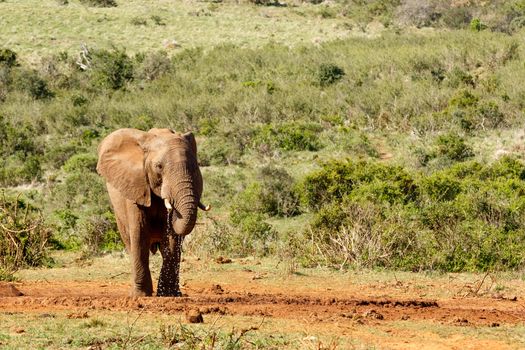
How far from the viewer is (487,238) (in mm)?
13898

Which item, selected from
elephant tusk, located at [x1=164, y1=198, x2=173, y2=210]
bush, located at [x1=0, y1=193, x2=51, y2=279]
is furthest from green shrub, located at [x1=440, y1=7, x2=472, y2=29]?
elephant tusk, located at [x1=164, y1=198, x2=173, y2=210]

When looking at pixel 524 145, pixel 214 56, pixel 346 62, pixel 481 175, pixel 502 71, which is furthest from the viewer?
pixel 214 56

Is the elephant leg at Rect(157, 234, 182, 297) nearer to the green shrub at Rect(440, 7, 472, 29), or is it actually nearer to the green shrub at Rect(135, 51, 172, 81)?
the green shrub at Rect(135, 51, 172, 81)

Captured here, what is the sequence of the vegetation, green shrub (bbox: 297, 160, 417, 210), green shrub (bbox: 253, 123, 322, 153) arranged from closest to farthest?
the vegetation → green shrub (bbox: 297, 160, 417, 210) → green shrub (bbox: 253, 123, 322, 153)

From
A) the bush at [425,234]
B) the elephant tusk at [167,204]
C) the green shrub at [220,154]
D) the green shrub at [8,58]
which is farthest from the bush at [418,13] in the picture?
the elephant tusk at [167,204]

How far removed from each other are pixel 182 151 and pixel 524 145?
63.9ft

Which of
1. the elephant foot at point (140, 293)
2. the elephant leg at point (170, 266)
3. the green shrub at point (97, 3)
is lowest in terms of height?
the green shrub at point (97, 3)

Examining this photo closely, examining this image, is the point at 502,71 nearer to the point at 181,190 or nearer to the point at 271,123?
the point at 271,123

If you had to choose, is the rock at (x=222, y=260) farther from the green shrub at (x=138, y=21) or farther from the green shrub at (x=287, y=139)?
the green shrub at (x=138, y=21)

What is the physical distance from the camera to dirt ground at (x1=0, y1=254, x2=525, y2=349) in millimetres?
7969

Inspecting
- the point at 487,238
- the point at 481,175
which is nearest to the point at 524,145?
the point at 481,175

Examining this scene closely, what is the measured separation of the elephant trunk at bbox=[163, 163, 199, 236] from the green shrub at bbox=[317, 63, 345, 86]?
3039 cm

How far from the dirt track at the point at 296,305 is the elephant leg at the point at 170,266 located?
217 mm

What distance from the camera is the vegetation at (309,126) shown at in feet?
48.6
